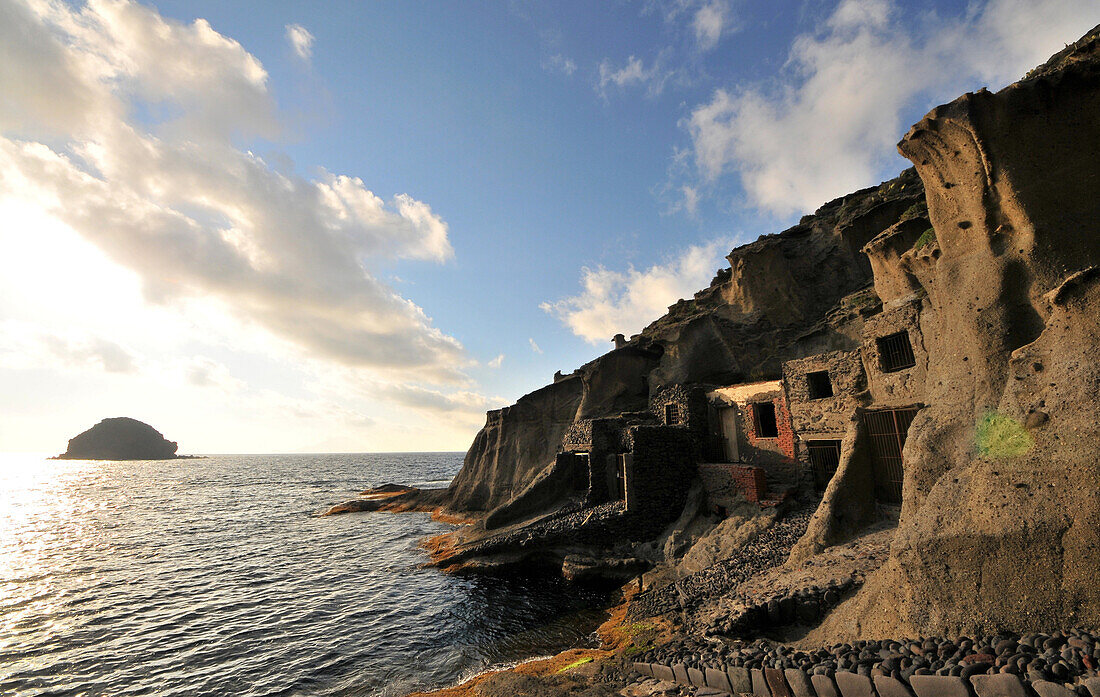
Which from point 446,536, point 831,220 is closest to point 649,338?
point 831,220

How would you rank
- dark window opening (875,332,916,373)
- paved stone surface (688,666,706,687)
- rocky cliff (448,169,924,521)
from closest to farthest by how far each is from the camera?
paved stone surface (688,666,706,687) → dark window opening (875,332,916,373) → rocky cliff (448,169,924,521)

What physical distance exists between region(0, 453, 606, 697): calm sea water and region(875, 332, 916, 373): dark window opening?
1366 cm

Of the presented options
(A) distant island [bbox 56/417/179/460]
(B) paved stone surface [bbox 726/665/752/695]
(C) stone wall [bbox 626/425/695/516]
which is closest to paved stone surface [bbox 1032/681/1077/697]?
(B) paved stone surface [bbox 726/665/752/695]

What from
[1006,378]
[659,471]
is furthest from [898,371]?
[659,471]

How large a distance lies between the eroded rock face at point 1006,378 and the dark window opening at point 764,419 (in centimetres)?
907

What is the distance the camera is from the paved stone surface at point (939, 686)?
530 centimetres

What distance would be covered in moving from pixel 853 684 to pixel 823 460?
12702 millimetres

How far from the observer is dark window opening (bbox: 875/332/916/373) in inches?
549

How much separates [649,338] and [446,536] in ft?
77.6

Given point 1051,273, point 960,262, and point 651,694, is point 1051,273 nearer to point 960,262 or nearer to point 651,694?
point 960,262

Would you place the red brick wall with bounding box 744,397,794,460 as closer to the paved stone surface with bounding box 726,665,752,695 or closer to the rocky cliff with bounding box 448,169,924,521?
the rocky cliff with bounding box 448,169,924,521

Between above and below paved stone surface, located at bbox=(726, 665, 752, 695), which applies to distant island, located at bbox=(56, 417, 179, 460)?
above

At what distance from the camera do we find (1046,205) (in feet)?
30.3

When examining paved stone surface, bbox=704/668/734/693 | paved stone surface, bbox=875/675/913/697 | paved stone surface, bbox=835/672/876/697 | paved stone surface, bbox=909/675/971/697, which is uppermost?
paved stone surface, bbox=909/675/971/697
